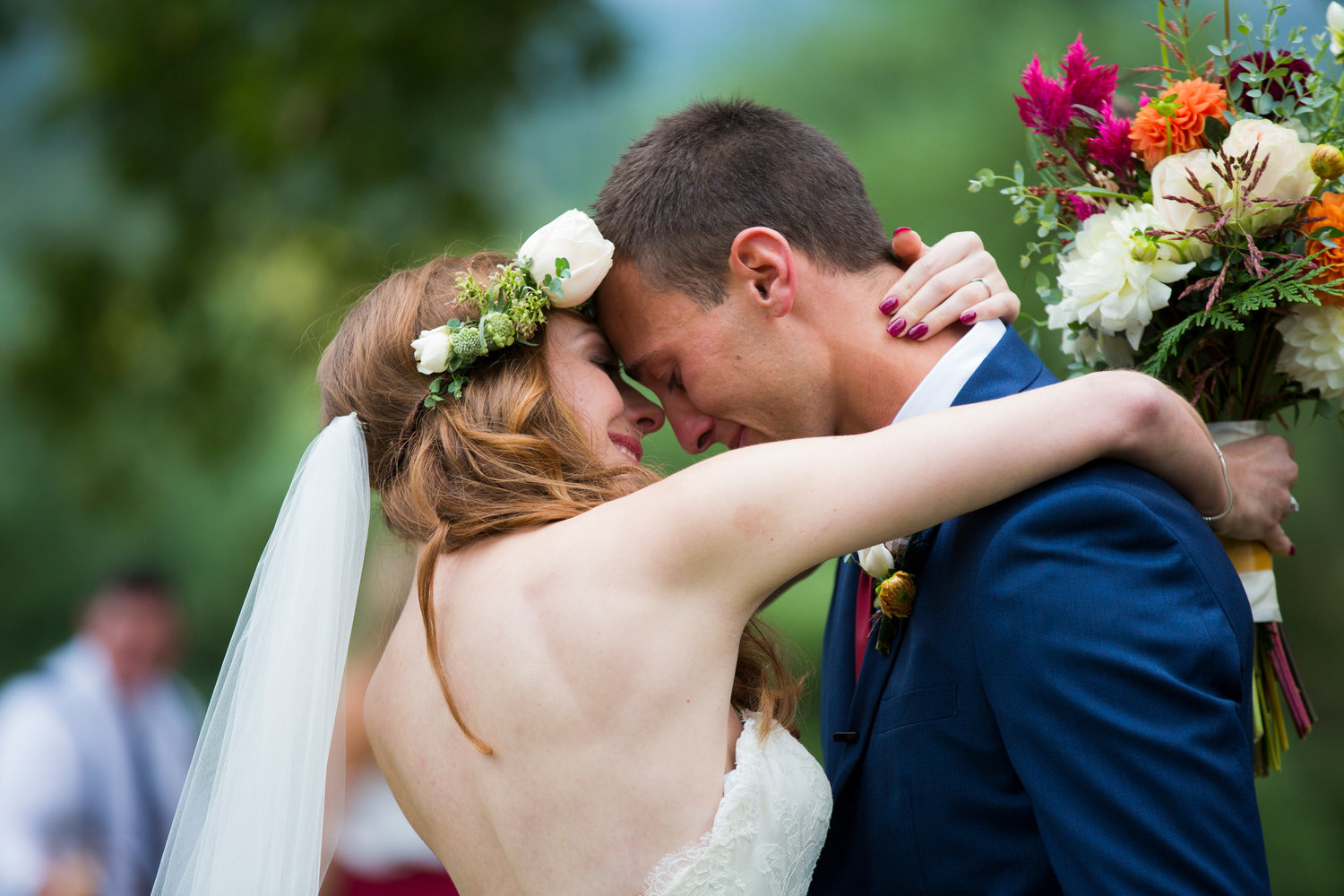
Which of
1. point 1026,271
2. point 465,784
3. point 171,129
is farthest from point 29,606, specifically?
point 1026,271

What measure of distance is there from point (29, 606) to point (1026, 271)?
4.95 m

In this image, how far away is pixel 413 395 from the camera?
2227 mm

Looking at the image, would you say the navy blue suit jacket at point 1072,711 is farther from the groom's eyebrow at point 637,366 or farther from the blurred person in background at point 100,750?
the blurred person in background at point 100,750

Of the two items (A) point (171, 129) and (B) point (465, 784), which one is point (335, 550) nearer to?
(B) point (465, 784)

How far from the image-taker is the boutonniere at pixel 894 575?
2.02 m

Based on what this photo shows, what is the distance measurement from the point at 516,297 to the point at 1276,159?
151 centimetres

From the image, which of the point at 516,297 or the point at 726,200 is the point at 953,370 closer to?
the point at 726,200

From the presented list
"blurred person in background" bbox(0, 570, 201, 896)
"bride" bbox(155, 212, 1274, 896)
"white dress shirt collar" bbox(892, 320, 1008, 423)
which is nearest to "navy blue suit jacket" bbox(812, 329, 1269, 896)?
"bride" bbox(155, 212, 1274, 896)

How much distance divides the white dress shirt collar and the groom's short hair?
0.34m

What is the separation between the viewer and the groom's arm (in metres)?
1.63

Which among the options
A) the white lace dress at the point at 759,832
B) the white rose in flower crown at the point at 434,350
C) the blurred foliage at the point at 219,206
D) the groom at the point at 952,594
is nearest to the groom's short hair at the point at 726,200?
the groom at the point at 952,594

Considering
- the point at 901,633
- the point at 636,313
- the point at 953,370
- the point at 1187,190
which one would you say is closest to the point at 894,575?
the point at 901,633

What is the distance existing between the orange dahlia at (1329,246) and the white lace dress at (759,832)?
136cm

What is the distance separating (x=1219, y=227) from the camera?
82.4 inches
